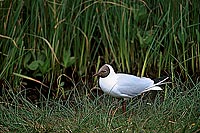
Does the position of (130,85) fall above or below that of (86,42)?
Result: below

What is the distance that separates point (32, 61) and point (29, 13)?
439 millimetres

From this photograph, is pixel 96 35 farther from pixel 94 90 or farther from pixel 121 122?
pixel 121 122

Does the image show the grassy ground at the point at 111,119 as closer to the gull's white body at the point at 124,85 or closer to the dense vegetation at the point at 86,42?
the gull's white body at the point at 124,85

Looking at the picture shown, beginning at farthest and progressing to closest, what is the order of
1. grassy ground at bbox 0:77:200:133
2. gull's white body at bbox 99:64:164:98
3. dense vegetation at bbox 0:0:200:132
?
dense vegetation at bbox 0:0:200:132, gull's white body at bbox 99:64:164:98, grassy ground at bbox 0:77:200:133

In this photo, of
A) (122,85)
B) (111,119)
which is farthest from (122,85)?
(111,119)

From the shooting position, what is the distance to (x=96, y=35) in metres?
5.48

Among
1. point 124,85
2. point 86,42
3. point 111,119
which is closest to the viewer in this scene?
point 111,119

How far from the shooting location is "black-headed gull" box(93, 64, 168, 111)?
14.4ft

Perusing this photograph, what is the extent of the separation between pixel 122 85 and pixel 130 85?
0.06m

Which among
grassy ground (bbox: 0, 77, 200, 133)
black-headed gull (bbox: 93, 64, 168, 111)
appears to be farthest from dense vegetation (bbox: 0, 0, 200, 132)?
grassy ground (bbox: 0, 77, 200, 133)

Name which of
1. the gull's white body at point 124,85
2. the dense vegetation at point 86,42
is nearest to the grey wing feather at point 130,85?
the gull's white body at point 124,85

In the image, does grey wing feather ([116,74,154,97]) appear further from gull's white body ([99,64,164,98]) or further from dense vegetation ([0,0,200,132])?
dense vegetation ([0,0,200,132])

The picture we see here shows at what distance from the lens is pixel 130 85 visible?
4402 millimetres

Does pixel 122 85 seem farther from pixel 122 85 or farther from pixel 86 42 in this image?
pixel 86 42
